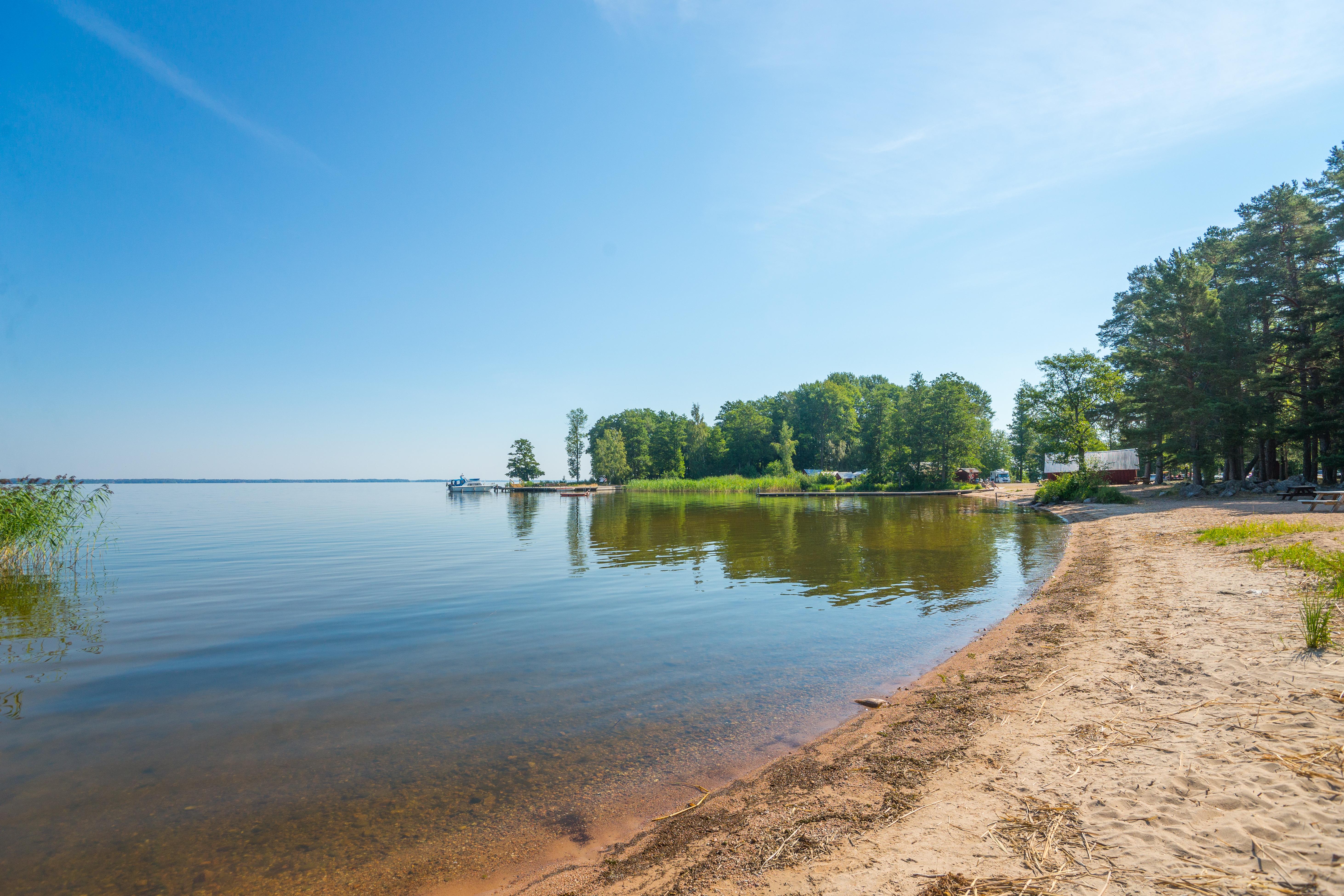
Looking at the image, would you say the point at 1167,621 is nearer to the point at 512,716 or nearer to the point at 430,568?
the point at 512,716

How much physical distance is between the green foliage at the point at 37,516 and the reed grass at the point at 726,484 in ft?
226

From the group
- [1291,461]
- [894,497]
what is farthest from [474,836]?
[1291,461]

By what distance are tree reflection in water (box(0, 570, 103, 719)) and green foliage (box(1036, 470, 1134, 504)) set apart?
48721 millimetres

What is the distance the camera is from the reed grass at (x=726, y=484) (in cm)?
8119

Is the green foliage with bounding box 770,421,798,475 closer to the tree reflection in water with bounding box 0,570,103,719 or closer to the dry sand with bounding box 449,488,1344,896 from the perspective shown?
the tree reflection in water with bounding box 0,570,103,719

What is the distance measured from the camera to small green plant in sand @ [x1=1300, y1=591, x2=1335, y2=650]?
6.60 metres

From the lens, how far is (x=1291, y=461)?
51719 millimetres

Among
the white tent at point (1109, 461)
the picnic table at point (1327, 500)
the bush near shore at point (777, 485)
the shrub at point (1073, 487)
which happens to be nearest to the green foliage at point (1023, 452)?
the white tent at point (1109, 461)

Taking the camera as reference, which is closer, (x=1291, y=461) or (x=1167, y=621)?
(x=1167, y=621)

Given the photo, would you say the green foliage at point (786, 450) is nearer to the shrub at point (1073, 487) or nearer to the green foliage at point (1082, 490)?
the shrub at point (1073, 487)

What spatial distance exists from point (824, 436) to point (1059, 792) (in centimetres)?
10304

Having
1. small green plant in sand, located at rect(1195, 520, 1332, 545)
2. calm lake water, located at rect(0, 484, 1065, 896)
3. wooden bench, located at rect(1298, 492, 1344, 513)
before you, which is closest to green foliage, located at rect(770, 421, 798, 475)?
wooden bench, located at rect(1298, 492, 1344, 513)

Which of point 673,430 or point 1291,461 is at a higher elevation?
point 673,430

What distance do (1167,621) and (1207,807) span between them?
6862 millimetres
